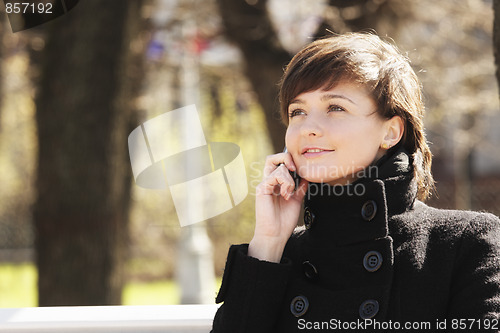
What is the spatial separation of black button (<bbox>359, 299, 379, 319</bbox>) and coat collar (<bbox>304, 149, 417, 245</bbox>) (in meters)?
0.18

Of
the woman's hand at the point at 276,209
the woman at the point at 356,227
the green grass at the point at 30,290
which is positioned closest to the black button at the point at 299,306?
the woman at the point at 356,227

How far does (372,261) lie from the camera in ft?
6.57

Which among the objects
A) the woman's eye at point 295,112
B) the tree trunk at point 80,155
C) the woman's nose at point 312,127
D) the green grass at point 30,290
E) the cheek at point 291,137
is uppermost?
the woman's eye at point 295,112

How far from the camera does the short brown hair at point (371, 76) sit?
2.06m

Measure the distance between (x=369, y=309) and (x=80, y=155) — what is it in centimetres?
371

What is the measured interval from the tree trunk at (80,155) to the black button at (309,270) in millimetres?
3355

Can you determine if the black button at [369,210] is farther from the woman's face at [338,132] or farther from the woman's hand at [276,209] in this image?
the woman's hand at [276,209]

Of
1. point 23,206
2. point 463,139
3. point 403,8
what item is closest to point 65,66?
point 403,8

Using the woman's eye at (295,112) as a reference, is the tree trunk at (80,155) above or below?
below

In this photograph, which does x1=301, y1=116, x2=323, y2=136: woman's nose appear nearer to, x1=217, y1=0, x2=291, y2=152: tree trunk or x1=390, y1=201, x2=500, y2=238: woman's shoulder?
x1=390, y1=201, x2=500, y2=238: woman's shoulder

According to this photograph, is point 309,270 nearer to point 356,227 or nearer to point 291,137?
point 356,227

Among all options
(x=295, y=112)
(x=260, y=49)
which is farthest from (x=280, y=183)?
(x=260, y=49)

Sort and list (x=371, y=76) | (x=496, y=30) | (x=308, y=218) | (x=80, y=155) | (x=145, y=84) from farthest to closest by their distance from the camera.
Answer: (x=145, y=84), (x=80, y=155), (x=496, y=30), (x=308, y=218), (x=371, y=76)

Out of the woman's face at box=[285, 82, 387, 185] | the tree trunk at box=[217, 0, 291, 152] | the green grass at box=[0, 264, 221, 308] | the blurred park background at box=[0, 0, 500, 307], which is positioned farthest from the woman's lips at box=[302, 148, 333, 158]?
the green grass at box=[0, 264, 221, 308]
